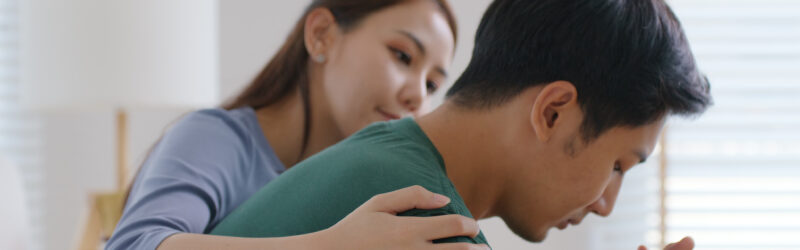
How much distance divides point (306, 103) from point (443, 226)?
966 mm

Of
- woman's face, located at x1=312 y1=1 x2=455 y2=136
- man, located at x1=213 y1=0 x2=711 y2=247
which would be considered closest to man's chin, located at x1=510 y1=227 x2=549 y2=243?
man, located at x1=213 y1=0 x2=711 y2=247

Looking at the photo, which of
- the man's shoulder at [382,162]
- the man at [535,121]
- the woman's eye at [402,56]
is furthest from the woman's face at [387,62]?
the man's shoulder at [382,162]

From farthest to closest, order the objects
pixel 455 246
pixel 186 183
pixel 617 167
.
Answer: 1. pixel 186 183
2. pixel 617 167
3. pixel 455 246

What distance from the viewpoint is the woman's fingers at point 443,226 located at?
81cm

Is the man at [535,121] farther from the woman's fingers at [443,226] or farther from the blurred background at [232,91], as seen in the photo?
the blurred background at [232,91]

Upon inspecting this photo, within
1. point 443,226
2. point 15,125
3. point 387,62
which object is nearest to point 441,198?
point 443,226

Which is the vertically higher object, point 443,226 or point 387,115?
point 443,226

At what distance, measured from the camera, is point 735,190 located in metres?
2.80

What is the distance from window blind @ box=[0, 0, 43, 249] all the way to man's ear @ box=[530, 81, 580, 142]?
107 inches

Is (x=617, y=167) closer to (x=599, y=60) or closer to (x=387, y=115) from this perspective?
(x=599, y=60)

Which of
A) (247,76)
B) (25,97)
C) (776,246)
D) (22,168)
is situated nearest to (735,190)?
(776,246)

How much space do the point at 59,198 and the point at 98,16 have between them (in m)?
1.15

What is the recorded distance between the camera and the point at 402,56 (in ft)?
5.41

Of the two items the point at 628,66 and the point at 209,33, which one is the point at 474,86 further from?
the point at 209,33
